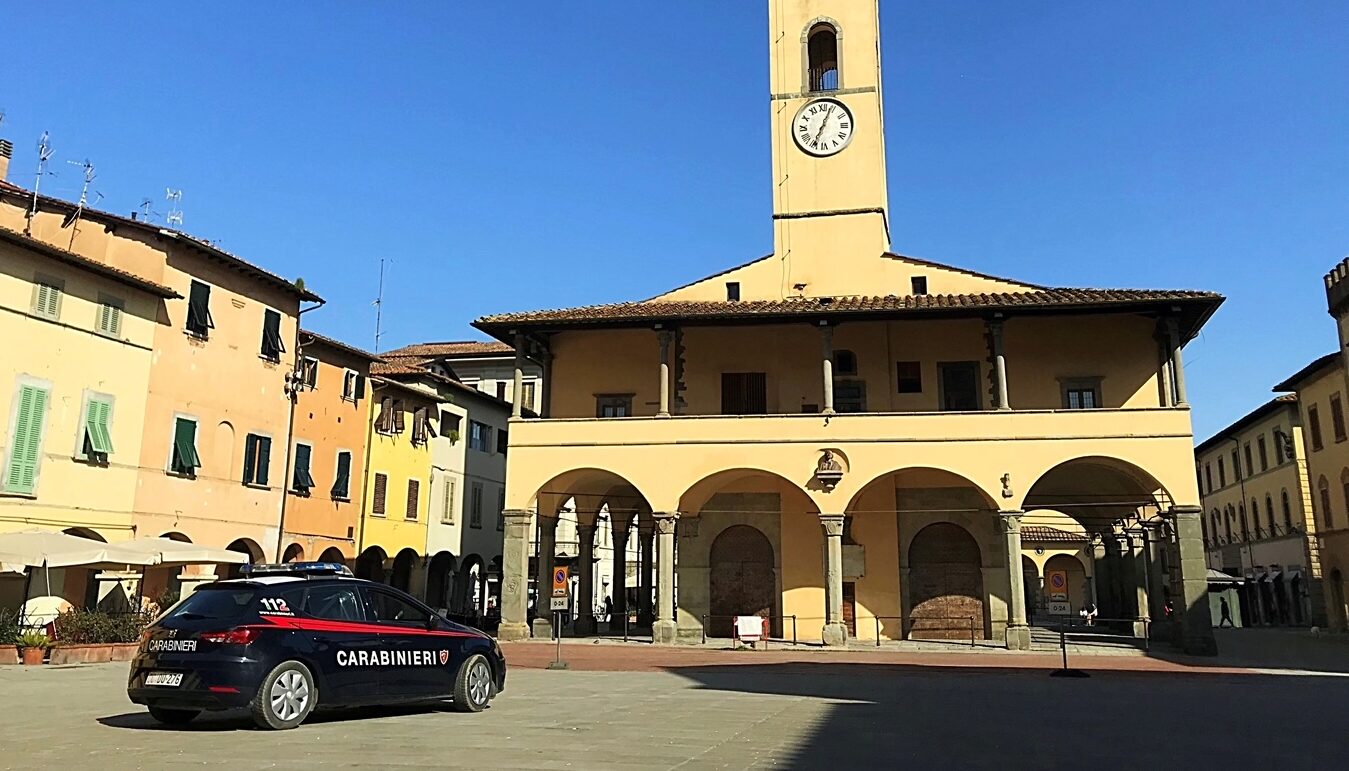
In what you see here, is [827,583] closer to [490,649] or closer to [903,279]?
[903,279]

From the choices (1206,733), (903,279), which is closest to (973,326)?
(903,279)

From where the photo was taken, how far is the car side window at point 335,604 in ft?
30.1

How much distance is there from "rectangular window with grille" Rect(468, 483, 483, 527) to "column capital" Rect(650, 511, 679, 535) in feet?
54.1

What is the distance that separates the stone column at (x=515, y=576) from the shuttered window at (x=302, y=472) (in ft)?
25.3

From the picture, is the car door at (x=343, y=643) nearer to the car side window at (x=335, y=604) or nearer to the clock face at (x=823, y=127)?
the car side window at (x=335, y=604)

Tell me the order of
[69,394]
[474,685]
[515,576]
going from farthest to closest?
[515,576] < [69,394] < [474,685]

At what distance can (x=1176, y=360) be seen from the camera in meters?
23.8

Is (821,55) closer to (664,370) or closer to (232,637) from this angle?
(664,370)

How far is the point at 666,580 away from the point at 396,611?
14.6 metres

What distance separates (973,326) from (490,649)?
63.1 ft

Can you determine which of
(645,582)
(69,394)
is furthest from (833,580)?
(69,394)

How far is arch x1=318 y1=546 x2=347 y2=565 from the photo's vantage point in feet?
100

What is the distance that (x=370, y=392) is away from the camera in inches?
1313

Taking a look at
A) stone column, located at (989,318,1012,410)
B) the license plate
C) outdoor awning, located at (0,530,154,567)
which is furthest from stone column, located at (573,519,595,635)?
the license plate
